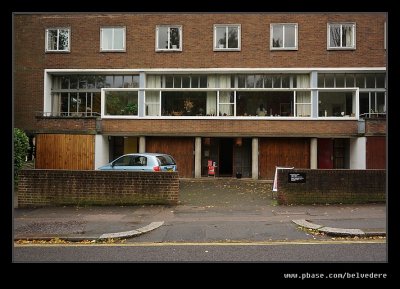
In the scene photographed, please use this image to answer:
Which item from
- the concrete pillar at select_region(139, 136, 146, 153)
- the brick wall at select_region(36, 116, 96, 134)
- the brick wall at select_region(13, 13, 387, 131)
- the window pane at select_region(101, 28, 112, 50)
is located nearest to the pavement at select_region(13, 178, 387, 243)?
the concrete pillar at select_region(139, 136, 146, 153)

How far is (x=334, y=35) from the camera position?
22.7m

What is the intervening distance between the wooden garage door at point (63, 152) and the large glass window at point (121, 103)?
2.67 m

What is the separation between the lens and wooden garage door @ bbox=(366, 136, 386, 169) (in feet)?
66.6

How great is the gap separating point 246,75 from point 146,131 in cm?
714

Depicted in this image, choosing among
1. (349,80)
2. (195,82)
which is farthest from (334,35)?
(195,82)

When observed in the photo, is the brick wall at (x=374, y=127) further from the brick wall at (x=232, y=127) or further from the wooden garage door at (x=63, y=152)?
the wooden garage door at (x=63, y=152)

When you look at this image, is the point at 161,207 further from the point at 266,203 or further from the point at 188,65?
the point at 188,65

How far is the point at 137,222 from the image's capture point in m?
9.84

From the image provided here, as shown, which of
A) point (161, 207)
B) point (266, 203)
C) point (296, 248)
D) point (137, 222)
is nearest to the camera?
point (296, 248)

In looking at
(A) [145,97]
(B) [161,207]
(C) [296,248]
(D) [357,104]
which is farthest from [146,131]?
(C) [296,248]

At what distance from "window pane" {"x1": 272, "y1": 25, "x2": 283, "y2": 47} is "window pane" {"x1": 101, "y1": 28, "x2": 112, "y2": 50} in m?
10.2

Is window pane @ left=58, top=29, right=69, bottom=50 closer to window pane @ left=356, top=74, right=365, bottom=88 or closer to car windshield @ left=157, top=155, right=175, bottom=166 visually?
car windshield @ left=157, top=155, right=175, bottom=166

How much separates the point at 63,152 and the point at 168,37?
939cm

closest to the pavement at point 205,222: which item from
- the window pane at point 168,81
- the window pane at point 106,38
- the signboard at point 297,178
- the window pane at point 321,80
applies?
the signboard at point 297,178
